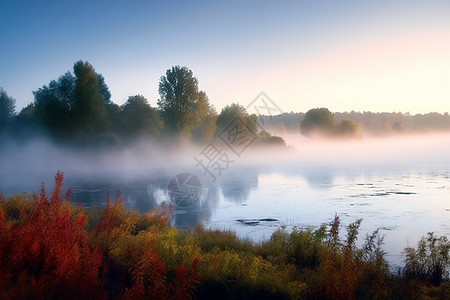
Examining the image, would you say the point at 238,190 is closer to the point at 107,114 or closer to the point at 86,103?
the point at 86,103

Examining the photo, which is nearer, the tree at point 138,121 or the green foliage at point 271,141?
the tree at point 138,121

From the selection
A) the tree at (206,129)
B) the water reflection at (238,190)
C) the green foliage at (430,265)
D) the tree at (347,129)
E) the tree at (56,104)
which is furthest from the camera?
the tree at (347,129)

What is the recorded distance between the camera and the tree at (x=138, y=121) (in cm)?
6856

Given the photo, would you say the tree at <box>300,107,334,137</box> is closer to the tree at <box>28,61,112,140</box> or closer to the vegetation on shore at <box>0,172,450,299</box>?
the tree at <box>28,61,112,140</box>

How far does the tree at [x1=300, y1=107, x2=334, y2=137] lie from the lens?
12456cm

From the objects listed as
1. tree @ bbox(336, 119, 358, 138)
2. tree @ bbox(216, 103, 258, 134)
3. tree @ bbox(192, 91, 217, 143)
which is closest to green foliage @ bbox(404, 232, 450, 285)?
tree @ bbox(192, 91, 217, 143)

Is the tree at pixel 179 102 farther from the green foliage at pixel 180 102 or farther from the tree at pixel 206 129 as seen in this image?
the tree at pixel 206 129

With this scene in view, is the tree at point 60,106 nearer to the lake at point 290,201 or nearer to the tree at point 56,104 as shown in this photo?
the tree at point 56,104

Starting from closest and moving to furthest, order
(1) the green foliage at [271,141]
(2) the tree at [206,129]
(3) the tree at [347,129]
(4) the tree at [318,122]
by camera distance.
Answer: (2) the tree at [206,129] → (1) the green foliage at [271,141] → (3) the tree at [347,129] → (4) the tree at [318,122]

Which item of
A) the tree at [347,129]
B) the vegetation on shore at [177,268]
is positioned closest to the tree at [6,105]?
the vegetation on shore at [177,268]

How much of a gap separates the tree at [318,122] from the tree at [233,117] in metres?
39.4

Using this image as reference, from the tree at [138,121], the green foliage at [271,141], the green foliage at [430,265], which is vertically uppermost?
the tree at [138,121]

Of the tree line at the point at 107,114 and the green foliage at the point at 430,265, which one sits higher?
the tree line at the point at 107,114

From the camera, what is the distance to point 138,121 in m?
68.6
